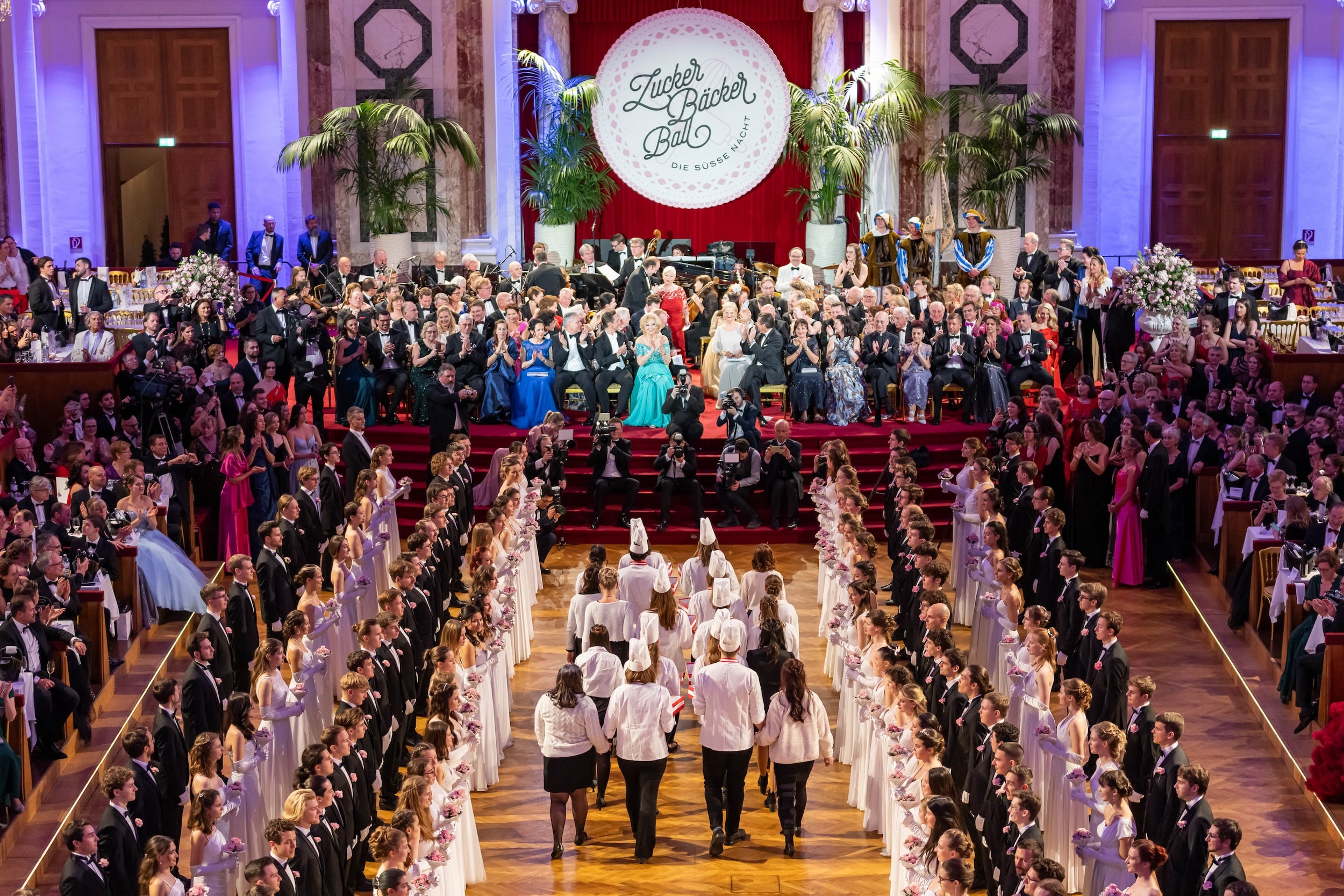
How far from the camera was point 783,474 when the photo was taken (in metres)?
15.5

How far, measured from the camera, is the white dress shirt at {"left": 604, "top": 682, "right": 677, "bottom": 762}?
9438 mm

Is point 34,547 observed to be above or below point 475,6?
below

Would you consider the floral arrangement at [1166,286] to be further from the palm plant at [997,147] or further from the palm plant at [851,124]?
the palm plant at [851,124]

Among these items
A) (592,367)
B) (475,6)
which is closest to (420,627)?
(592,367)

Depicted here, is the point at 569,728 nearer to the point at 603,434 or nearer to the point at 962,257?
the point at 603,434

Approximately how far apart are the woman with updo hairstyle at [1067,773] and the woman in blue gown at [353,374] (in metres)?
9.01

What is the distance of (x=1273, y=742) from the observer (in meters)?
11.1

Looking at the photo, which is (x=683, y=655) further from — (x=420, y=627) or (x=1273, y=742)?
(x=1273, y=742)

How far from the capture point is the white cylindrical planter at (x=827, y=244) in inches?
853

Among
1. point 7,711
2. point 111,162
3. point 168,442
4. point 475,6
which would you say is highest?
point 475,6

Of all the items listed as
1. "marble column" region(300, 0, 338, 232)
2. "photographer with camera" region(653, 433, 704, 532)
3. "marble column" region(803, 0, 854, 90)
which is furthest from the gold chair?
"marble column" region(803, 0, 854, 90)

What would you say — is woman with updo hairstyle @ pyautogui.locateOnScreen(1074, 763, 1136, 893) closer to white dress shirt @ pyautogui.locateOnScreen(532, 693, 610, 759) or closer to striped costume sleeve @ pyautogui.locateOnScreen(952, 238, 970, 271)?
white dress shirt @ pyautogui.locateOnScreen(532, 693, 610, 759)

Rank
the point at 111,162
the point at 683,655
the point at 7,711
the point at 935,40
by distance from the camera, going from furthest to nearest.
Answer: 1. the point at 111,162
2. the point at 935,40
3. the point at 683,655
4. the point at 7,711

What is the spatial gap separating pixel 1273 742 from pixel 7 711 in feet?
24.9
